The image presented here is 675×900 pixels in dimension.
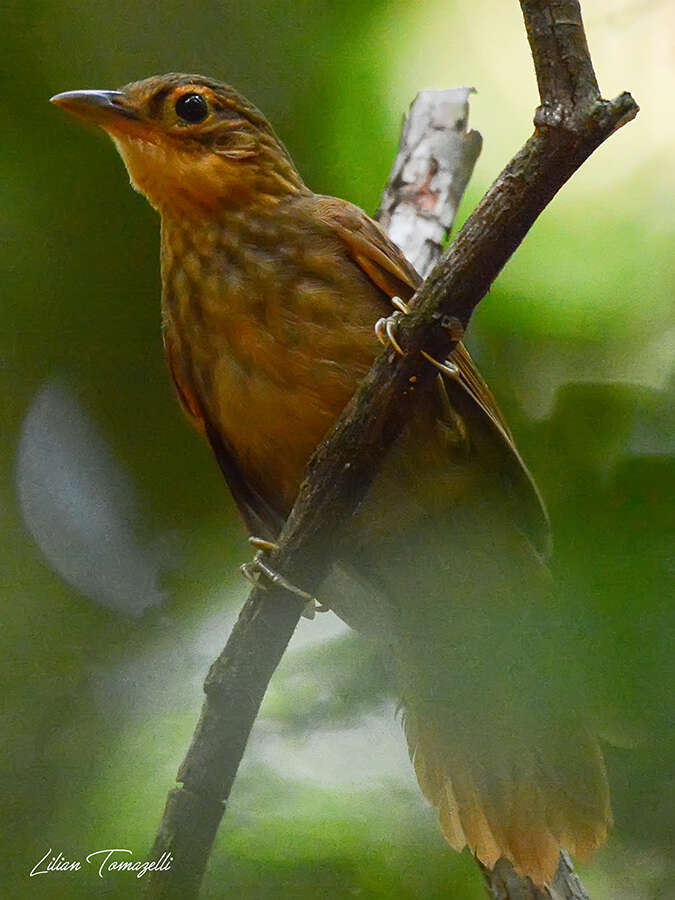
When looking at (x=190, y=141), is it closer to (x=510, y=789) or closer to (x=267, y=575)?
(x=267, y=575)

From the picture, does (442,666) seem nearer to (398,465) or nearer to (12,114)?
(398,465)

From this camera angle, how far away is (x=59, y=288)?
745 millimetres

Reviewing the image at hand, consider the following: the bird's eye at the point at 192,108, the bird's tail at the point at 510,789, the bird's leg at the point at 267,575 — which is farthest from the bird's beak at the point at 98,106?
the bird's tail at the point at 510,789

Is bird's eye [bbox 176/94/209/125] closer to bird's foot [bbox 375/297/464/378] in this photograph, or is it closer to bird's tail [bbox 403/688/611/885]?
bird's foot [bbox 375/297/464/378]

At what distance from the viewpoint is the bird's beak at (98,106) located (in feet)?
2.69

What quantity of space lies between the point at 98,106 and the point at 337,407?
0.47 metres

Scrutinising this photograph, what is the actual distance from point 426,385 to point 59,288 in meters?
0.37

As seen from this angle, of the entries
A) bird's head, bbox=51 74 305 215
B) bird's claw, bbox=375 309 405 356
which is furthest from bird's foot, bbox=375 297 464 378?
bird's head, bbox=51 74 305 215

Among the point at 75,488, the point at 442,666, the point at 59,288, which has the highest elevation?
the point at 59,288

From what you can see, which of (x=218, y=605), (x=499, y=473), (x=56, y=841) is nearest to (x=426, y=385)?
(x=499, y=473)

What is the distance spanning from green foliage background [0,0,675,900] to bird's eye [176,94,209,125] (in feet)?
0.55

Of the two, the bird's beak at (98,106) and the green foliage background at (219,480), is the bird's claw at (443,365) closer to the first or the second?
the green foliage background at (219,480)

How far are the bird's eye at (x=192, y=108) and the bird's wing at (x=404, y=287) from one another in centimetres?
16

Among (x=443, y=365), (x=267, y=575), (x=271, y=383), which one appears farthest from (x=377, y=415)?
(x=271, y=383)
